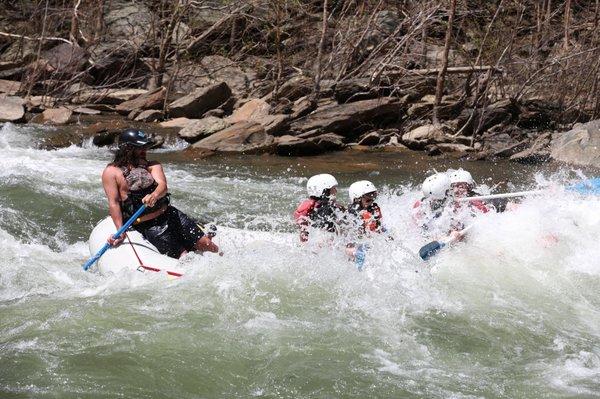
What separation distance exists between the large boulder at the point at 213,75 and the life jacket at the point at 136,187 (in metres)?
11.4

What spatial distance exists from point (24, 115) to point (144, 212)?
946 centimetres

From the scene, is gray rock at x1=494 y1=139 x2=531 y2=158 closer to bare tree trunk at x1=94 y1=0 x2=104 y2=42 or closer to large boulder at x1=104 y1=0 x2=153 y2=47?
large boulder at x1=104 y1=0 x2=153 y2=47

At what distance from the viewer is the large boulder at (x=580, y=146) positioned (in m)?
11.8

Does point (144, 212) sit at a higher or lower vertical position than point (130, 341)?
higher

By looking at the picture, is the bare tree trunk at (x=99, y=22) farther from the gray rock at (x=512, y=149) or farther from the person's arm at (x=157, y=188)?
the person's arm at (x=157, y=188)

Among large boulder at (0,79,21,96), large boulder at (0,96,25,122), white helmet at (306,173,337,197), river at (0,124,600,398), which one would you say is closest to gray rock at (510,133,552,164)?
river at (0,124,600,398)

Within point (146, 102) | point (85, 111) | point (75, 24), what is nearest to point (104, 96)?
point (85, 111)

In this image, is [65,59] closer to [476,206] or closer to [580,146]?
[580,146]

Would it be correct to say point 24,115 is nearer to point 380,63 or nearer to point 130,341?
point 380,63

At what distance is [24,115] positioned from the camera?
14.4 m

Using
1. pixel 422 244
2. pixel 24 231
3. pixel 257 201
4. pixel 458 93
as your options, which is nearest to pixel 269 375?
pixel 422 244

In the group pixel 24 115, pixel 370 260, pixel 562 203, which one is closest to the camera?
pixel 370 260

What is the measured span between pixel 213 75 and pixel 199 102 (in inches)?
109

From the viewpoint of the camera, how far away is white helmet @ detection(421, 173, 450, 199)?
652 cm
